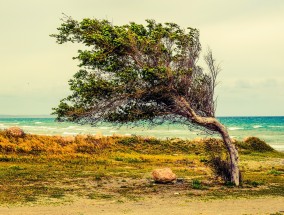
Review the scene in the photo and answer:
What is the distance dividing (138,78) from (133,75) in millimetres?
479

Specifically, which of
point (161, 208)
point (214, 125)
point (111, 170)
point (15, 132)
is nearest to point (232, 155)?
point (214, 125)

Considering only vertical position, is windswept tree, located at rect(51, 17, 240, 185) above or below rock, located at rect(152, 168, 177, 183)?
Answer: above

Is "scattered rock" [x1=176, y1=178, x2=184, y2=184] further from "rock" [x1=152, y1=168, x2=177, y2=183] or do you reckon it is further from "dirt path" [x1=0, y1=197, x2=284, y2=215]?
"dirt path" [x1=0, y1=197, x2=284, y2=215]

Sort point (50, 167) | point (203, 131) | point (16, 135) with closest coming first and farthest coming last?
point (203, 131) → point (50, 167) → point (16, 135)

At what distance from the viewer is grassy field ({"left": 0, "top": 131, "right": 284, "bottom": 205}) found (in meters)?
21.6

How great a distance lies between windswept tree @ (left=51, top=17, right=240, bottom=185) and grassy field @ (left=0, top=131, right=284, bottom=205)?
10.8 ft

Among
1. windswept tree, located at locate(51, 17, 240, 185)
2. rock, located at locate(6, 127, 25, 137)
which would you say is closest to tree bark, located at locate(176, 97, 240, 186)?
windswept tree, located at locate(51, 17, 240, 185)

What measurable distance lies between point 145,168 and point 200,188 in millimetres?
11316

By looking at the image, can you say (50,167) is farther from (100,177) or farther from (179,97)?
(179,97)

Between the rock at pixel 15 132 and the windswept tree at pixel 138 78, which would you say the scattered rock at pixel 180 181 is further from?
the rock at pixel 15 132

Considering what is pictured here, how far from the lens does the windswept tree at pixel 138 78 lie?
22.5 metres

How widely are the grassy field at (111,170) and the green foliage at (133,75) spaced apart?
Result: 3.64 m

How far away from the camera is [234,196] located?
21016 millimetres

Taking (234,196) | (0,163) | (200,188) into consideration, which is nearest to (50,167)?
(0,163)
